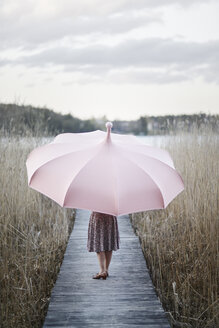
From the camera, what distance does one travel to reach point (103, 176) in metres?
2.03

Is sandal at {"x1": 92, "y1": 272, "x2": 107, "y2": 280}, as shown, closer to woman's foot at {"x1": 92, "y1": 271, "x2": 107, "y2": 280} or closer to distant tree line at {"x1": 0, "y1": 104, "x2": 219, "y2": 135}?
woman's foot at {"x1": 92, "y1": 271, "x2": 107, "y2": 280}

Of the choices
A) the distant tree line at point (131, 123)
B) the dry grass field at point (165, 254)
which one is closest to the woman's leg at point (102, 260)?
the dry grass field at point (165, 254)

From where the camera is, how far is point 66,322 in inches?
89.0

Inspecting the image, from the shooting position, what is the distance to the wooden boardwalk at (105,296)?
2.29 m

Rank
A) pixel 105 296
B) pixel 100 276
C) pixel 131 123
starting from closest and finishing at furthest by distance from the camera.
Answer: pixel 105 296 < pixel 100 276 < pixel 131 123

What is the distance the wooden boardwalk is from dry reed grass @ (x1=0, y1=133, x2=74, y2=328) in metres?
0.27

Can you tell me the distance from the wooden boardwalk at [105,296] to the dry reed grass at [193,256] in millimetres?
224

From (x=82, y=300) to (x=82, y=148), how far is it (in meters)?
1.07

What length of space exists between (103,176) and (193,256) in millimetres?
1773

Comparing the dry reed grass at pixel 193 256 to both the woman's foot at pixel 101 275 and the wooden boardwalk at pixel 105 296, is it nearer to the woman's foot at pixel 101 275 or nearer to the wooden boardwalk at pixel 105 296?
the wooden boardwalk at pixel 105 296

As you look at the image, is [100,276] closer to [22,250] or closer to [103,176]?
[22,250]

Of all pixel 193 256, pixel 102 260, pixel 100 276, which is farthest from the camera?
pixel 193 256

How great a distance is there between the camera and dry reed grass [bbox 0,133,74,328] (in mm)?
2922

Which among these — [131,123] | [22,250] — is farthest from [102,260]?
[131,123]
